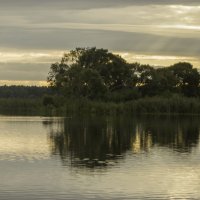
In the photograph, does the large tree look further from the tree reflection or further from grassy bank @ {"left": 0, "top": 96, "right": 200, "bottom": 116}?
the tree reflection

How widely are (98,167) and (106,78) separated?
7368 centimetres

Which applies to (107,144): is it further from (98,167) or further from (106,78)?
(106,78)

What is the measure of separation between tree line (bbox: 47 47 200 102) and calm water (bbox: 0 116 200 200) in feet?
164

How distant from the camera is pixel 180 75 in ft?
367

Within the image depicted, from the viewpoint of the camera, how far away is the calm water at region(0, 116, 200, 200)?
22266 millimetres

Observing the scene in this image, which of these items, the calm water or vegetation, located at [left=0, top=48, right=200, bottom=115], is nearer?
the calm water

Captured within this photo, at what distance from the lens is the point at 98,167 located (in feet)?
93.6

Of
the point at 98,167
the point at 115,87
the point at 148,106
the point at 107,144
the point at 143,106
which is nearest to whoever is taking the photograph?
the point at 98,167

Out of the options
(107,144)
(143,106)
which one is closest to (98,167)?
(107,144)

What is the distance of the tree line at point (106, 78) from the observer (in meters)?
96.1

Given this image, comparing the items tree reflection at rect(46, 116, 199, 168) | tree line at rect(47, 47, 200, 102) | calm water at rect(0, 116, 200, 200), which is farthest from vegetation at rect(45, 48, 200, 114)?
calm water at rect(0, 116, 200, 200)

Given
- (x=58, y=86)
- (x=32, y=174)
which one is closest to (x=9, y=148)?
(x=32, y=174)

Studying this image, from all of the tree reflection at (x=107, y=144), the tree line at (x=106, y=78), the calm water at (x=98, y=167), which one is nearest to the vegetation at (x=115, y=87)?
the tree line at (x=106, y=78)

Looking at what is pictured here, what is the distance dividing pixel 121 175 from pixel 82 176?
5.35 ft
